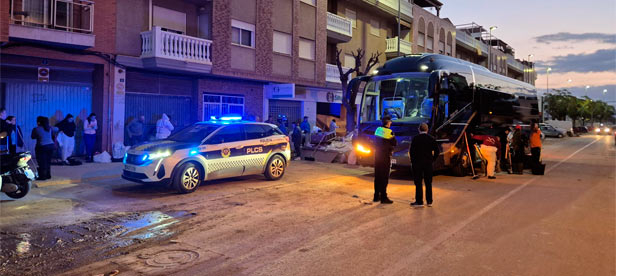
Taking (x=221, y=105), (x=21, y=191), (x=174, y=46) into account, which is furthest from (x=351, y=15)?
(x=21, y=191)

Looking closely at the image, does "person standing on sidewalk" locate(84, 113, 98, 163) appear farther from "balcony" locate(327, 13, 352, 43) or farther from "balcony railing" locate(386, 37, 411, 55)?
"balcony railing" locate(386, 37, 411, 55)

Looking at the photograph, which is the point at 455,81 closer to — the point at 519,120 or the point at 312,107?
the point at 519,120

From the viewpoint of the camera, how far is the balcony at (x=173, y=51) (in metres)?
15.4

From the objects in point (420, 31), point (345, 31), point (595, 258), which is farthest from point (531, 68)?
point (595, 258)

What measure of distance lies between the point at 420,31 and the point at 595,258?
32.9 metres

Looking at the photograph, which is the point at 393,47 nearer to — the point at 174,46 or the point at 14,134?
the point at 174,46

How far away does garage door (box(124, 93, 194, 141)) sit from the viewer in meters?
16.3

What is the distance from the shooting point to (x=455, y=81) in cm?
1177

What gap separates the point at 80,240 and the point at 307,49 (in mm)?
19209

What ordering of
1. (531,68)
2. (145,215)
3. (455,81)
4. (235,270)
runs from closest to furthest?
(235,270) < (145,215) < (455,81) < (531,68)

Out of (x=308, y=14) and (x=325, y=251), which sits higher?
(x=308, y=14)

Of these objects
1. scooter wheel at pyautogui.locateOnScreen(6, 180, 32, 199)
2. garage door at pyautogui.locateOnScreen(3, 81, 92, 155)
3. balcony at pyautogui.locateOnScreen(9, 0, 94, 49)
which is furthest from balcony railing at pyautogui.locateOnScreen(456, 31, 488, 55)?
scooter wheel at pyautogui.locateOnScreen(6, 180, 32, 199)

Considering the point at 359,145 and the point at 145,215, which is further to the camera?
the point at 359,145

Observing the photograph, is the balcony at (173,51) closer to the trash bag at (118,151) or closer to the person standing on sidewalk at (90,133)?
the person standing on sidewalk at (90,133)
